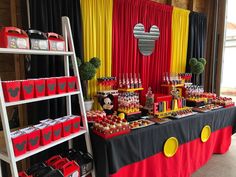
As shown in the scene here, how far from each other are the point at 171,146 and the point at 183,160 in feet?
1.07

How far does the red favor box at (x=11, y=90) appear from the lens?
1.22 m

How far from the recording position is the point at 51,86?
148cm

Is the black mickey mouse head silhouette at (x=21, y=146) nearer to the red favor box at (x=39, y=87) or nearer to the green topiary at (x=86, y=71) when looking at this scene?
the red favor box at (x=39, y=87)

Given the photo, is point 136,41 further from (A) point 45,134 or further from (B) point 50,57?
(A) point 45,134

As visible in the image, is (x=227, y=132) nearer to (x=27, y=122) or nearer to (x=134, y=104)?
(x=134, y=104)

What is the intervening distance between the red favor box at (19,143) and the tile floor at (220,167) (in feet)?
6.62

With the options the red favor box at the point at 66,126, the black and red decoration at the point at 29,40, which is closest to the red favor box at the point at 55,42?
→ the black and red decoration at the point at 29,40

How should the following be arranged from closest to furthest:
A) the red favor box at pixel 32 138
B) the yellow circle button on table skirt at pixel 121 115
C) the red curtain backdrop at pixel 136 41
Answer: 1. the red favor box at pixel 32 138
2. the yellow circle button on table skirt at pixel 121 115
3. the red curtain backdrop at pixel 136 41

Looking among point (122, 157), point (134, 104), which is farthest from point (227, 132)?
point (122, 157)

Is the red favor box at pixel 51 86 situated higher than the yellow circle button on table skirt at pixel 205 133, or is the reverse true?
the red favor box at pixel 51 86

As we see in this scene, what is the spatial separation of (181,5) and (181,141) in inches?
101

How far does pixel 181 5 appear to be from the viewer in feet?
11.8

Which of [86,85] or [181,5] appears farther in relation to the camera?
[181,5]

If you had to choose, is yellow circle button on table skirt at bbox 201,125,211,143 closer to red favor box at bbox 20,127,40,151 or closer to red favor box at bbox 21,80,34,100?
red favor box at bbox 20,127,40,151
